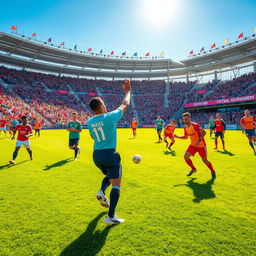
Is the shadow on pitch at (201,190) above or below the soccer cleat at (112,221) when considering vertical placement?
below

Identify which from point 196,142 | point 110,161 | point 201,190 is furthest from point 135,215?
point 196,142

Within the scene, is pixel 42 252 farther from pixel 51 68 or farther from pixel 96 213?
pixel 51 68

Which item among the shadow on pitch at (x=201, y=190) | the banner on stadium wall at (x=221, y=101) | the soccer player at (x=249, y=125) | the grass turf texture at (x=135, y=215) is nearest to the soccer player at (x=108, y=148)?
the grass turf texture at (x=135, y=215)

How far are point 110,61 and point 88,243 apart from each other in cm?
5504

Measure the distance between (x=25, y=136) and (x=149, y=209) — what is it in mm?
7067

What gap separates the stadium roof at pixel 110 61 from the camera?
41.4m

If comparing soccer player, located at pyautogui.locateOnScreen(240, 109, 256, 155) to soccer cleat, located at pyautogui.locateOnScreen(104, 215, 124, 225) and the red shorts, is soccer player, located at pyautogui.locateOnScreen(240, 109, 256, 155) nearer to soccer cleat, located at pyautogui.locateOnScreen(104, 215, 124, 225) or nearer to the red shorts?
the red shorts

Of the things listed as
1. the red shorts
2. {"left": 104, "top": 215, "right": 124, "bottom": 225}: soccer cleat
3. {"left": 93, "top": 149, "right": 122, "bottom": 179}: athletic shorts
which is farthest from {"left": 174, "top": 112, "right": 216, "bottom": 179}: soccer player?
{"left": 104, "top": 215, "right": 124, "bottom": 225}: soccer cleat

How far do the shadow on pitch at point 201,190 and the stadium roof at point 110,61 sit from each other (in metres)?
45.1

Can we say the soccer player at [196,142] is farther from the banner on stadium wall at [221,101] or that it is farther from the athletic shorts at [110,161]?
the banner on stadium wall at [221,101]

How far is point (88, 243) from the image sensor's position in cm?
283

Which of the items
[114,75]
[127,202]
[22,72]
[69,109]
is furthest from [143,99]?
[127,202]

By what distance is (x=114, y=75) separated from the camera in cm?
6009

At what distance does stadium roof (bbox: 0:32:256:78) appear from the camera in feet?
136
